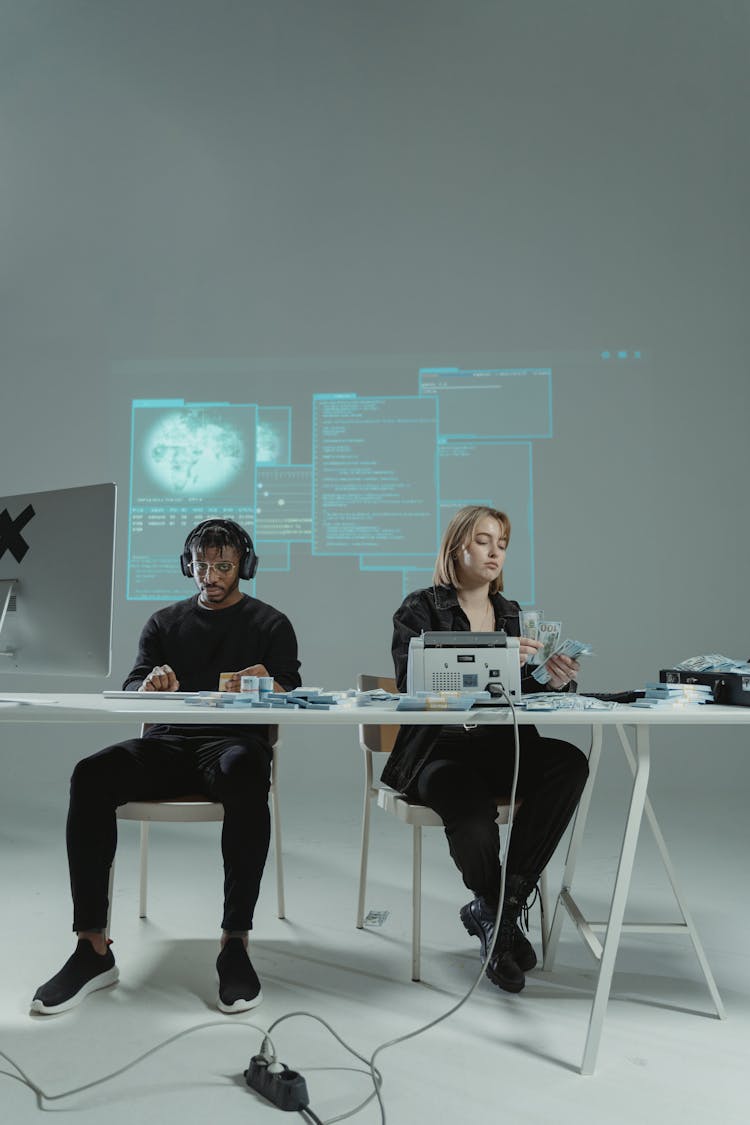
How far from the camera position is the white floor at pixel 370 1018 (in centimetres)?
137

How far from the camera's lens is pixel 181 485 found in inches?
171

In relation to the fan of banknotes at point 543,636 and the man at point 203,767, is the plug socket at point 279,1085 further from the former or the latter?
the fan of banknotes at point 543,636

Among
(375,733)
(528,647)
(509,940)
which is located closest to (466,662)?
(528,647)

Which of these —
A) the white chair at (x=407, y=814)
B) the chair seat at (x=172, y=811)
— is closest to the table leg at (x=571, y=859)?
the white chair at (x=407, y=814)

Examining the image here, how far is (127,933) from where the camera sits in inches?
84.7

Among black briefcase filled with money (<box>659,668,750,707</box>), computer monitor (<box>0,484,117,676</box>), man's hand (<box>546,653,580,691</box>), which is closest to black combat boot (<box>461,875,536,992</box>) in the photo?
man's hand (<box>546,653,580,691</box>)

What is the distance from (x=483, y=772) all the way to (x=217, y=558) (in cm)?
88

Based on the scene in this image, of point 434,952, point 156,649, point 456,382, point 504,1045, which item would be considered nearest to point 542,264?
point 456,382

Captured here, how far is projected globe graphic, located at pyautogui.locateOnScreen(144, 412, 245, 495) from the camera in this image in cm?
433

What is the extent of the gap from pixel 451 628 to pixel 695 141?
11.5 feet

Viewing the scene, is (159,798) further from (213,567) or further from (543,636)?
(543,636)

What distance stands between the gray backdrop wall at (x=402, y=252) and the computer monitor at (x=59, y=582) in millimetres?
2588

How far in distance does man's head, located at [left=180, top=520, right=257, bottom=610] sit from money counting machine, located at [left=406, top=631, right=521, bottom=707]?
70cm

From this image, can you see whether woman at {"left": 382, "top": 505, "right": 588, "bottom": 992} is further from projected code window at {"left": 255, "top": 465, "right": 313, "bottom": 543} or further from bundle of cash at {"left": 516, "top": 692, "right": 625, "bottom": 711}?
projected code window at {"left": 255, "top": 465, "right": 313, "bottom": 543}
